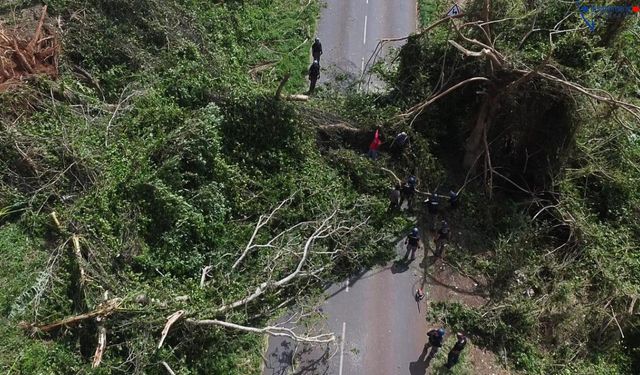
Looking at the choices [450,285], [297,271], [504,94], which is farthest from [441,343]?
[504,94]

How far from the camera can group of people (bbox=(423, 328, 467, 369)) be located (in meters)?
13.1

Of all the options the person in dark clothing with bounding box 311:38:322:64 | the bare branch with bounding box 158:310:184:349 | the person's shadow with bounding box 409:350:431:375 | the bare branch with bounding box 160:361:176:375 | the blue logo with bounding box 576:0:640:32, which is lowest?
the person's shadow with bounding box 409:350:431:375

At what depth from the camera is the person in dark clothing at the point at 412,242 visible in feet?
49.6

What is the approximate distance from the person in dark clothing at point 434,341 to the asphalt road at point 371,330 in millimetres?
220

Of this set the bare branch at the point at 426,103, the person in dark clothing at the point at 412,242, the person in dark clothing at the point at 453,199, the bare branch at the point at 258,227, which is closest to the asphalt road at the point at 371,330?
the person in dark clothing at the point at 412,242

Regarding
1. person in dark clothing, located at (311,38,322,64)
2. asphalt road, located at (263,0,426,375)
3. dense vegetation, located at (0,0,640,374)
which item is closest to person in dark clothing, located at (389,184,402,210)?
dense vegetation, located at (0,0,640,374)

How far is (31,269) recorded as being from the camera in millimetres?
12953

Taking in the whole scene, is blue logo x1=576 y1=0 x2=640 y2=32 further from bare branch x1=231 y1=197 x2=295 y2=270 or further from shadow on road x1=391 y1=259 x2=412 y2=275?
bare branch x1=231 y1=197 x2=295 y2=270

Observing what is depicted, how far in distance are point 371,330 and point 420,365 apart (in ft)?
4.97

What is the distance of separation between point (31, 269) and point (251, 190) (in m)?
6.00

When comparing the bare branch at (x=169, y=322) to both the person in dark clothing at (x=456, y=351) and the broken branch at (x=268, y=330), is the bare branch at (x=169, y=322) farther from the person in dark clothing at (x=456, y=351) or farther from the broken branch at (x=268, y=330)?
the person in dark clothing at (x=456, y=351)

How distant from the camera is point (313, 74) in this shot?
1905 centimetres

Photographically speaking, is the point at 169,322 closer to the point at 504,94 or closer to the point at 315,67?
the point at 315,67

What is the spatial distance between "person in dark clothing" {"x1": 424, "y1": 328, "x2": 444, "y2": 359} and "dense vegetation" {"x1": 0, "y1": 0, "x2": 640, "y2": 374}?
3.07 ft
